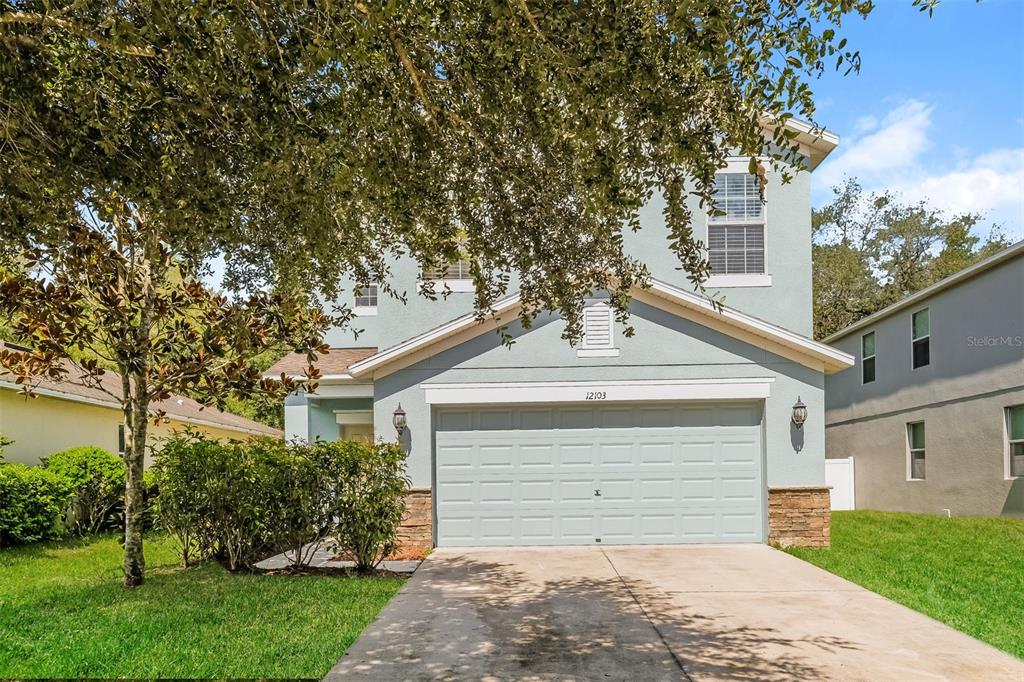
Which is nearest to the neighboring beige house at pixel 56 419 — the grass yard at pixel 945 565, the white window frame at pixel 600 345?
the white window frame at pixel 600 345

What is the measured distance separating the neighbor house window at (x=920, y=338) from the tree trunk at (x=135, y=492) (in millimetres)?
15232

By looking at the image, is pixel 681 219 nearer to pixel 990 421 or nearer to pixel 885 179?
pixel 990 421

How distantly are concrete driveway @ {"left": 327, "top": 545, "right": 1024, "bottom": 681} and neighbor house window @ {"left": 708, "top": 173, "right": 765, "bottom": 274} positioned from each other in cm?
515

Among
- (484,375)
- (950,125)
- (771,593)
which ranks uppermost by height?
(950,125)

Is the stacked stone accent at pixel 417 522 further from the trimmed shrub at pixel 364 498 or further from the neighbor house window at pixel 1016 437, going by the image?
the neighbor house window at pixel 1016 437

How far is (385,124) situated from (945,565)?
904 cm

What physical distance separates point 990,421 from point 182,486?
45.5 feet

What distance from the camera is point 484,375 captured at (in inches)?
476

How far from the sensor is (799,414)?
1175 cm

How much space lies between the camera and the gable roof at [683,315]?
11664mm

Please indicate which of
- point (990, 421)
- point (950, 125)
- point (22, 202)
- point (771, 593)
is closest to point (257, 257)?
point (22, 202)

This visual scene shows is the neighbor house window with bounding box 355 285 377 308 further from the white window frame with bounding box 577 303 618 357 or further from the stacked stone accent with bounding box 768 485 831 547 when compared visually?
the stacked stone accent with bounding box 768 485 831 547

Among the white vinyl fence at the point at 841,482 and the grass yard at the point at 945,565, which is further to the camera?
the white vinyl fence at the point at 841,482

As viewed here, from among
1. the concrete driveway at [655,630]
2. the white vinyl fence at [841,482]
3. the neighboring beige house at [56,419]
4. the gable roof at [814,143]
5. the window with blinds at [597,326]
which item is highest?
the gable roof at [814,143]
